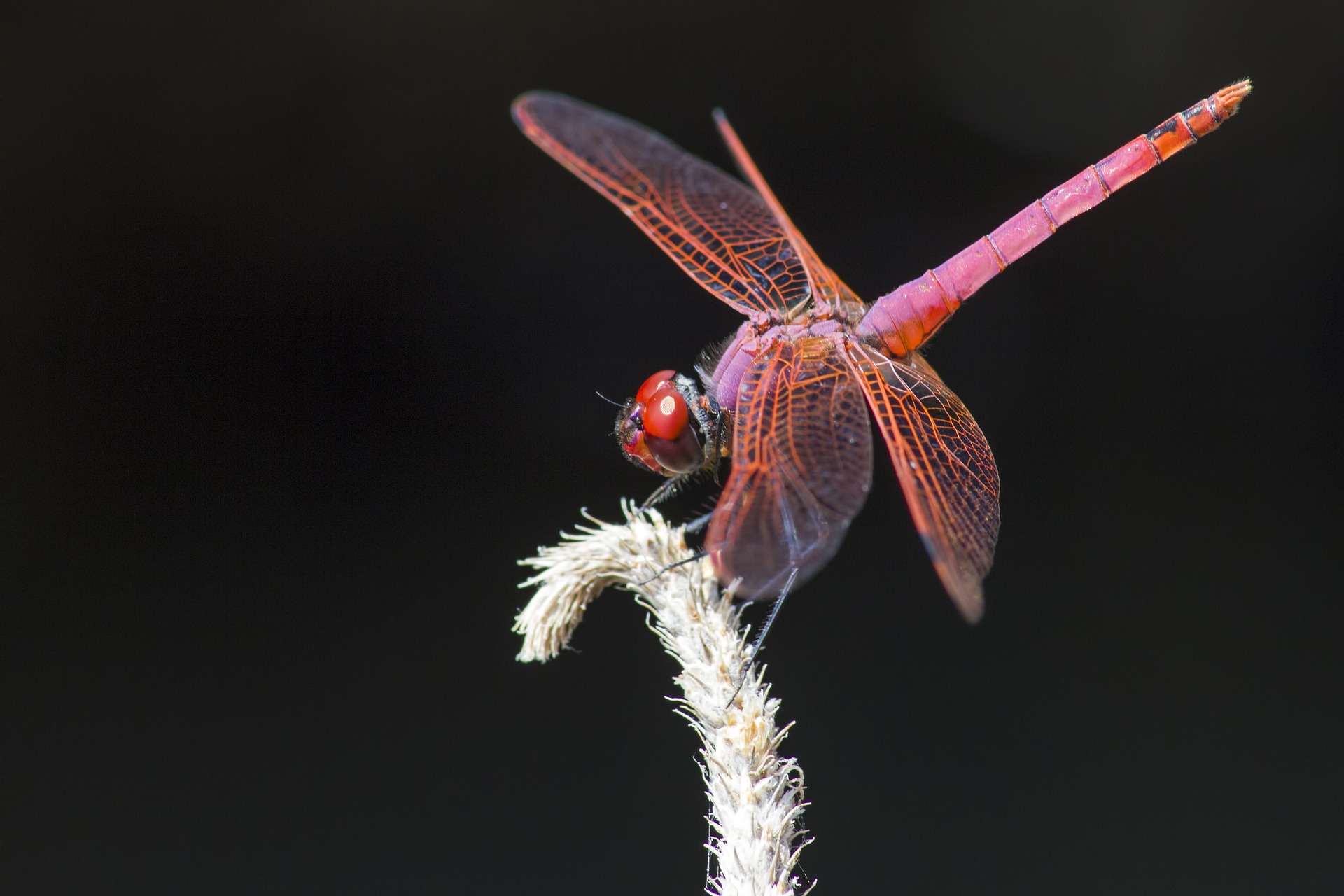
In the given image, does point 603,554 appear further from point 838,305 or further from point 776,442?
point 838,305

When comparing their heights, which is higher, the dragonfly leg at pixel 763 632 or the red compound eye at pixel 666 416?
the red compound eye at pixel 666 416

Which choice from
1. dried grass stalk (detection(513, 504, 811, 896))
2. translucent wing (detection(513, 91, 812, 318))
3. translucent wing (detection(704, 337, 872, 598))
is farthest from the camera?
translucent wing (detection(513, 91, 812, 318))

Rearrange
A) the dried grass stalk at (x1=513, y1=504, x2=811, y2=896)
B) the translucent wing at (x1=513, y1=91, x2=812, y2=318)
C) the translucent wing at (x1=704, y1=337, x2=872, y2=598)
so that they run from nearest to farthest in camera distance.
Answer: the dried grass stalk at (x1=513, y1=504, x2=811, y2=896)
the translucent wing at (x1=704, y1=337, x2=872, y2=598)
the translucent wing at (x1=513, y1=91, x2=812, y2=318)

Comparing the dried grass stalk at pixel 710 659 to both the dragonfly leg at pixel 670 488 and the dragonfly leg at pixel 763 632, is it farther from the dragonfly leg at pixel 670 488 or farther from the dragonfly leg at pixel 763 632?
the dragonfly leg at pixel 670 488

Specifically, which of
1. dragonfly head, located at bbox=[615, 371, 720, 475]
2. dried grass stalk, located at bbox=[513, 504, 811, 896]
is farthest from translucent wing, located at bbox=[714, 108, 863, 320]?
dried grass stalk, located at bbox=[513, 504, 811, 896]

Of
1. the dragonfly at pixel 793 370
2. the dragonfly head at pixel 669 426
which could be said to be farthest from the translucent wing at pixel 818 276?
the dragonfly head at pixel 669 426

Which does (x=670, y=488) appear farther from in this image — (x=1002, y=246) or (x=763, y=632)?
(x=1002, y=246)

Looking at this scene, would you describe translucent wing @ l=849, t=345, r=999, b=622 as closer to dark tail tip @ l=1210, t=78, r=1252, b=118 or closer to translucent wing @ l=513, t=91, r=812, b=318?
translucent wing @ l=513, t=91, r=812, b=318

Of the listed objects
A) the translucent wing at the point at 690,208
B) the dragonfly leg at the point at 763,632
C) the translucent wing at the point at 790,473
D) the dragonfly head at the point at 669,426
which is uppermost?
the translucent wing at the point at 690,208
